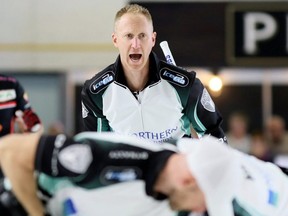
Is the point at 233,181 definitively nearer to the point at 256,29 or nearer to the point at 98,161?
the point at 98,161

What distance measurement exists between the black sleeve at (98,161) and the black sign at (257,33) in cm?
625

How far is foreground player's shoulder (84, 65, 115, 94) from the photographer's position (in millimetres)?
4273

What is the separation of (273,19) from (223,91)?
992 mm

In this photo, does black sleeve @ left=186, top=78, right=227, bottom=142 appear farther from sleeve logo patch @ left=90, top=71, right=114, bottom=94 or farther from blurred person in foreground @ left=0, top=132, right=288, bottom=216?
blurred person in foreground @ left=0, top=132, right=288, bottom=216

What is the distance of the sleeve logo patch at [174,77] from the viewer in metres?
4.23

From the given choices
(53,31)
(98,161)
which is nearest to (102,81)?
(98,161)

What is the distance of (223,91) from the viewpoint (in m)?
9.30

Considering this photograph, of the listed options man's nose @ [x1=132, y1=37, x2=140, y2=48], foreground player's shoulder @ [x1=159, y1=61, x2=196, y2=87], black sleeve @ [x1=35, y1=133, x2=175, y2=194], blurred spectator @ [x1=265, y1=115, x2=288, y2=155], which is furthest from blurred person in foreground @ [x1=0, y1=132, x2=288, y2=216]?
blurred spectator @ [x1=265, y1=115, x2=288, y2=155]

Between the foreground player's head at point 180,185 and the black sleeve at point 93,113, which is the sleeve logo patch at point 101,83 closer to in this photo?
the black sleeve at point 93,113

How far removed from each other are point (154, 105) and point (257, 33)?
4.78m

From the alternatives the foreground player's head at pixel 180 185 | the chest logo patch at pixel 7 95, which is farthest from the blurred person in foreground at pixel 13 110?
the foreground player's head at pixel 180 185

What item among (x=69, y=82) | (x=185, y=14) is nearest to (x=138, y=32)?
(x=185, y=14)

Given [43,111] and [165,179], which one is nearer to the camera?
[165,179]

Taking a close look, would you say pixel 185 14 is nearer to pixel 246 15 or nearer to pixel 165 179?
pixel 246 15
